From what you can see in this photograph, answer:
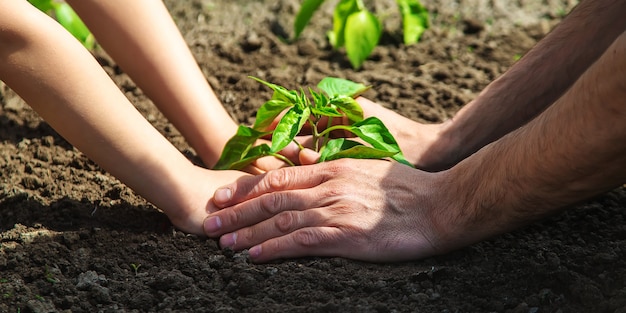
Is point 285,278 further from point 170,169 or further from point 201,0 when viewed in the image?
point 201,0

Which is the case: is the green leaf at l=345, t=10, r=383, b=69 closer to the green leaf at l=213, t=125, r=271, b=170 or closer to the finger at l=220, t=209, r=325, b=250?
the green leaf at l=213, t=125, r=271, b=170

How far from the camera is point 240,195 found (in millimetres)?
2072

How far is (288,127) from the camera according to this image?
78.9 inches

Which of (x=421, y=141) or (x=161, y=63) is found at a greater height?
(x=161, y=63)

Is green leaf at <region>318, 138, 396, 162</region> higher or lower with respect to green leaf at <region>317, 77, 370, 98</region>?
lower

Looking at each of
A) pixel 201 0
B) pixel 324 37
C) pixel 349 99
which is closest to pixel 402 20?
pixel 324 37

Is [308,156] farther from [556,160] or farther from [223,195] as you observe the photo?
[556,160]

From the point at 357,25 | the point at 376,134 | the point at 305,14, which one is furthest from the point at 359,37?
the point at 376,134

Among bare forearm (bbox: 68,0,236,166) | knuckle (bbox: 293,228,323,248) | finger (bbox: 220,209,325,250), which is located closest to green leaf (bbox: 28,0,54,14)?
bare forearm (bbox: 68,0,236,166)

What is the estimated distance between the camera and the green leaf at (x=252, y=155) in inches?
82.7

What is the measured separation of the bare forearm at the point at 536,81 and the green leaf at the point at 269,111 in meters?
0.48

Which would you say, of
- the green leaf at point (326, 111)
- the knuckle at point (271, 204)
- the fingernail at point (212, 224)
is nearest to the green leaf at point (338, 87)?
the green leaf at point (326, 111)

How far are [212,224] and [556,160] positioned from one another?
0.79m

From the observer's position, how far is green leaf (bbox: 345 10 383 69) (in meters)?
2.92
